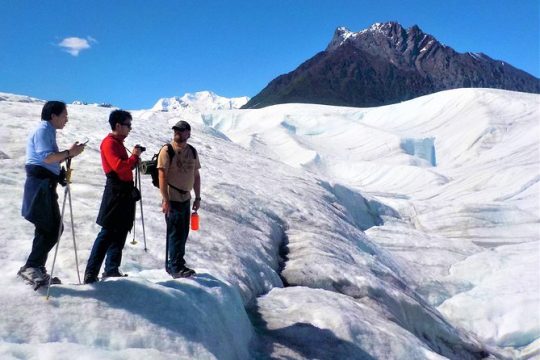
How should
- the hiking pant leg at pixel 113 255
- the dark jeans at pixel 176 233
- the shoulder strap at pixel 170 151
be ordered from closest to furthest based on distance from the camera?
1. the hiking pant leg at pixel 113 255
2. the shoulder strap at pixel 170 151
3. the dark jeans at pixel 176 233

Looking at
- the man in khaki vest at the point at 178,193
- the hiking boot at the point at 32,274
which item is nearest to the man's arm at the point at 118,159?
the man in khaki vest at the point at 178,193

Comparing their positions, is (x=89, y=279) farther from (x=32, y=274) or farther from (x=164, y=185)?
(x=164, y=185)

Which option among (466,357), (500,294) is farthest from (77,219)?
(500,294)

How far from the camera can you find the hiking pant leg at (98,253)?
21.2 feet

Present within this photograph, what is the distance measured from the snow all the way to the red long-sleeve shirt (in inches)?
49.8

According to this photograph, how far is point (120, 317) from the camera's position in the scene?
5871mm

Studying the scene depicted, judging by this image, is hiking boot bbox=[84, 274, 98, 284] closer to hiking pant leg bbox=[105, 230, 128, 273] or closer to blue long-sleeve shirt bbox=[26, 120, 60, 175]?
hiking pant leg bbox=[105, 230, 128, 273]

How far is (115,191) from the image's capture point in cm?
659

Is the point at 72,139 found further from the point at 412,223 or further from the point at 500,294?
the point at 412,223

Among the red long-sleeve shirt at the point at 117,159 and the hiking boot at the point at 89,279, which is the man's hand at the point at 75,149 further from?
the hiking boot at the point at 89,279

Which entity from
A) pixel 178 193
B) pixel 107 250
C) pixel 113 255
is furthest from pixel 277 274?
pixel 107 250

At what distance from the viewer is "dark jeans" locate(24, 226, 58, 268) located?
19.9 ft

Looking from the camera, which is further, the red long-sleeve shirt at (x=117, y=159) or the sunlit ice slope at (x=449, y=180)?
the sunlit ice slope at (x=449, y=180)

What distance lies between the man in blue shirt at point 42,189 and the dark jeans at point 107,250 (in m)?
0.57
